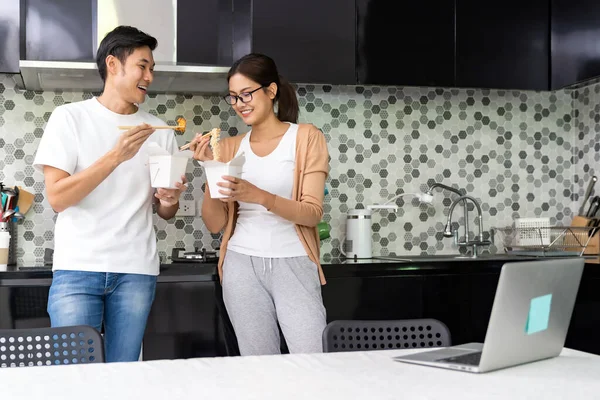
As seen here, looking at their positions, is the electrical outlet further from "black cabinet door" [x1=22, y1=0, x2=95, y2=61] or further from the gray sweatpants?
the gray sweatpants

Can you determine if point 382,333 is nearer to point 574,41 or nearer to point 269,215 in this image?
point 269,215

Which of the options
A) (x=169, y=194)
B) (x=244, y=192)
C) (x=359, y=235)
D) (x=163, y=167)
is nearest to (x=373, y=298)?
(x=359, y=235)

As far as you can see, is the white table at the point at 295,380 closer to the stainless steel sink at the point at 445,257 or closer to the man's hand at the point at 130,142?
the man's hand at the point at 130,142

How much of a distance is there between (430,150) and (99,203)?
2.22 m

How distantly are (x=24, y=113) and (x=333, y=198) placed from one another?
5.13 ft

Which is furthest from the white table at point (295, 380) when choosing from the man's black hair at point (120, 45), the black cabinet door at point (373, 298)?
the black cabinet door at point (373, 298)

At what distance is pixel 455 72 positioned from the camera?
12.8 ft

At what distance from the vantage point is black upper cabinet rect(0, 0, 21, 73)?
334 cm

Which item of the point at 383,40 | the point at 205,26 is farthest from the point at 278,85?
the point at 383,40

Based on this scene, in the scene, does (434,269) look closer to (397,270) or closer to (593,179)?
(397,270)

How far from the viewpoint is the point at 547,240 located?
13.5 feet

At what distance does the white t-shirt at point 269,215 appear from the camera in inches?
106

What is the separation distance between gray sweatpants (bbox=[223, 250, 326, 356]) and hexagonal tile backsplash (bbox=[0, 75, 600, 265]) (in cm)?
120

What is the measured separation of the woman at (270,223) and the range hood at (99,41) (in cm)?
76
